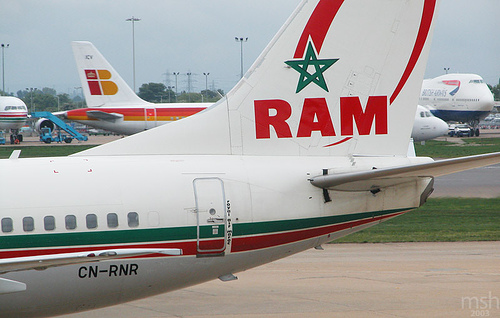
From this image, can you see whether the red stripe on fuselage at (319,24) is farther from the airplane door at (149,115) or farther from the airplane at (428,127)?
the airplane at (428,127)

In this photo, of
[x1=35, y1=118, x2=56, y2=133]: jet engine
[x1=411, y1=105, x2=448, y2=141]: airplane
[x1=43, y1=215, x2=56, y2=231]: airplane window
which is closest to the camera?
[x1=43, y1=215, x2=56, y2=231]: airplane window

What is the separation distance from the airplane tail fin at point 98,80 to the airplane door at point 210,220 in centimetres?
4949

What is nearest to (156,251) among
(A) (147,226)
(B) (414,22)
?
(A) (147,226)

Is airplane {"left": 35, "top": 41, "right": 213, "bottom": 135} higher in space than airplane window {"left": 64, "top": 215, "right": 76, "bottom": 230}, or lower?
higher

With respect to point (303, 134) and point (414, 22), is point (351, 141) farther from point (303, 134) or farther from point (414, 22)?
point (414, 22)

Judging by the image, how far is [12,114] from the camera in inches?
3268

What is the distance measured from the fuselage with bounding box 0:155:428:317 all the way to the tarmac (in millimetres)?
2422

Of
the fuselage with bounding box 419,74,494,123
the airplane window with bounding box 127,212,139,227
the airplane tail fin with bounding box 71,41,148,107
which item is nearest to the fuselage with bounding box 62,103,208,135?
the airplane tail fin with bounding box 71,41,148,107

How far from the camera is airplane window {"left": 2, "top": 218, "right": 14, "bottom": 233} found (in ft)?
32.2

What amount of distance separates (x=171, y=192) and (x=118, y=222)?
3.21 feet

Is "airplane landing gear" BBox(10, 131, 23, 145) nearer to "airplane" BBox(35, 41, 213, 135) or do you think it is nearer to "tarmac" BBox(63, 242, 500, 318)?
"airplane" BBox(35, 41, 213, 135)

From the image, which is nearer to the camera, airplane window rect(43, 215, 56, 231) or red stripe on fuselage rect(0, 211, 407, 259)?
red stripe on fuselage rect(0, 211, 407, 259)

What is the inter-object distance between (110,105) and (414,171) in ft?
173

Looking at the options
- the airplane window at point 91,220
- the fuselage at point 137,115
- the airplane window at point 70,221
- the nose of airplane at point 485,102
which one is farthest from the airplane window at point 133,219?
the nose of airplane at point 485,102
